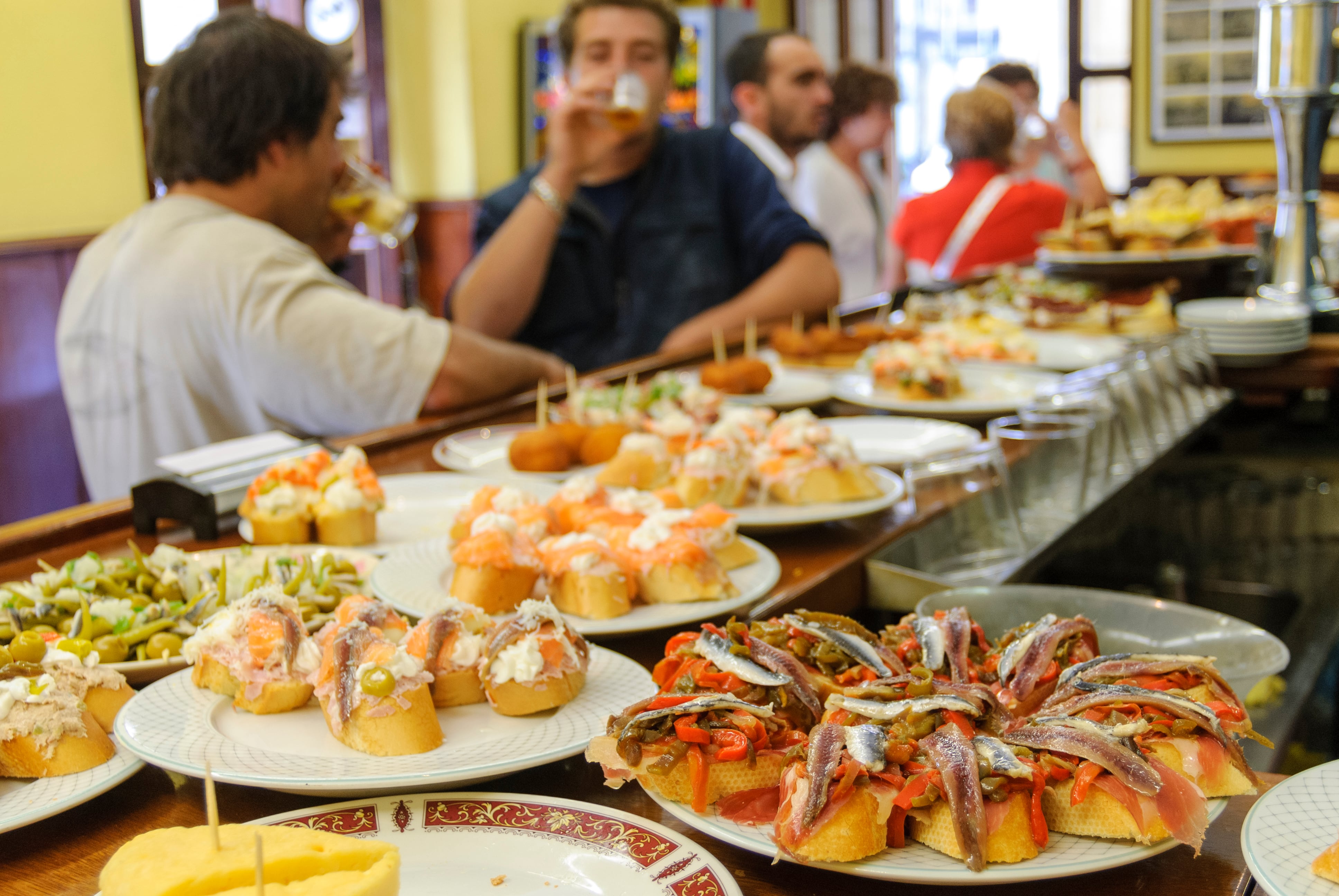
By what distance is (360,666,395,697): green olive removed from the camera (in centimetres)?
110

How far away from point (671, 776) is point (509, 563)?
54cm

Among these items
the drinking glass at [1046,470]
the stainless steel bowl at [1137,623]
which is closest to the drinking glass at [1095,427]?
the drinking glass at [1046,470]

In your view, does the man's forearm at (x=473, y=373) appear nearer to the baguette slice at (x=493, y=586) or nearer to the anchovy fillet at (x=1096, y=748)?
the baguette slice at (x=493, y=586)

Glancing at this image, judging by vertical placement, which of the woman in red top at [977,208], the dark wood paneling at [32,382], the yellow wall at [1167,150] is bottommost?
A: the dark wood paneling at [32,382]

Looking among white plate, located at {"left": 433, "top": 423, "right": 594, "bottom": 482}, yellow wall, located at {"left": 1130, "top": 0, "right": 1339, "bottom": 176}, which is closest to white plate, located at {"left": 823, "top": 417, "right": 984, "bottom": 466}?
white plate, located at {"left": 433, "top": 423, "right": 594, "bottom": 482}

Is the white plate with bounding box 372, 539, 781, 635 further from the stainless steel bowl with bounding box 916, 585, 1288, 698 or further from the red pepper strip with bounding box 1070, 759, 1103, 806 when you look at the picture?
the red pepper strip with bounding box 1070, 759, 1103, 806

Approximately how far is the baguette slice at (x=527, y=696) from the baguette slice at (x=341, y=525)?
2.16 ft

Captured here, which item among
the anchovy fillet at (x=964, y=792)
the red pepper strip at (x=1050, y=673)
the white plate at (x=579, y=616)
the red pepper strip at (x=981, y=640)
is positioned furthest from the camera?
the white plate at (x=579, y=616)

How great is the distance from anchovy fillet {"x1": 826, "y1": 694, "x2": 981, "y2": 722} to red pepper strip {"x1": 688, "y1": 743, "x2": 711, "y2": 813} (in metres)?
0.13

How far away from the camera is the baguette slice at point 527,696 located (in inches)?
46.1

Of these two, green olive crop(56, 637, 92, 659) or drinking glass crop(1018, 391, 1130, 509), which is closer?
green olive crop(56, 637, 92, 659)

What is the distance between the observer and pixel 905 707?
3.30 feet

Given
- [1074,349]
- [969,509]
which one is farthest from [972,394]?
[969,509]

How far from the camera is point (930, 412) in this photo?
2688 millimetres
